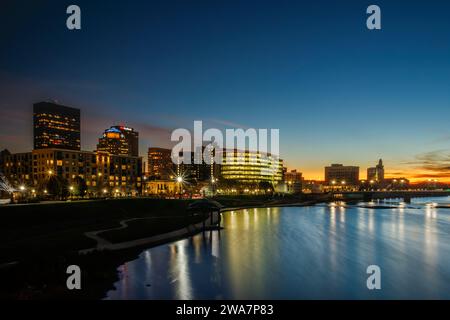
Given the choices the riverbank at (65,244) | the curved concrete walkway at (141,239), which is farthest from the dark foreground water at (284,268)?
the curved concrete walkway at (141,239)

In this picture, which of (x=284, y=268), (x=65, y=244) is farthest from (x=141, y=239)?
(x=284, y=268)

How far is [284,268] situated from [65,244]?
2373 centimetres

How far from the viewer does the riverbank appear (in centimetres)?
2455

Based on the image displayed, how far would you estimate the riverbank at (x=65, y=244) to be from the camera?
80.5 feet

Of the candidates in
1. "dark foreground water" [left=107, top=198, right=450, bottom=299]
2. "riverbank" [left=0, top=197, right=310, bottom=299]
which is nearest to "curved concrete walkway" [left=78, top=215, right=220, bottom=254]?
"riverbank" [left=0, top=197, right=310, bottom=299]

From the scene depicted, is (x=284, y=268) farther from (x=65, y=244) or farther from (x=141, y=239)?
(x=65, y=244)

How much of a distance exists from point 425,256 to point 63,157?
16240cm

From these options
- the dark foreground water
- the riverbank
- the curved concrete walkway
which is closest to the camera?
the riverbank

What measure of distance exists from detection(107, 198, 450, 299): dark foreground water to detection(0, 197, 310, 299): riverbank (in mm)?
2159

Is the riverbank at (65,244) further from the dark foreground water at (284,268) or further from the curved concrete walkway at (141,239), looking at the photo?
the dark foreground water at (284,268)

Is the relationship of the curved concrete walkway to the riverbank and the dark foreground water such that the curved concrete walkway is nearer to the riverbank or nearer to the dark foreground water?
the riverbank
